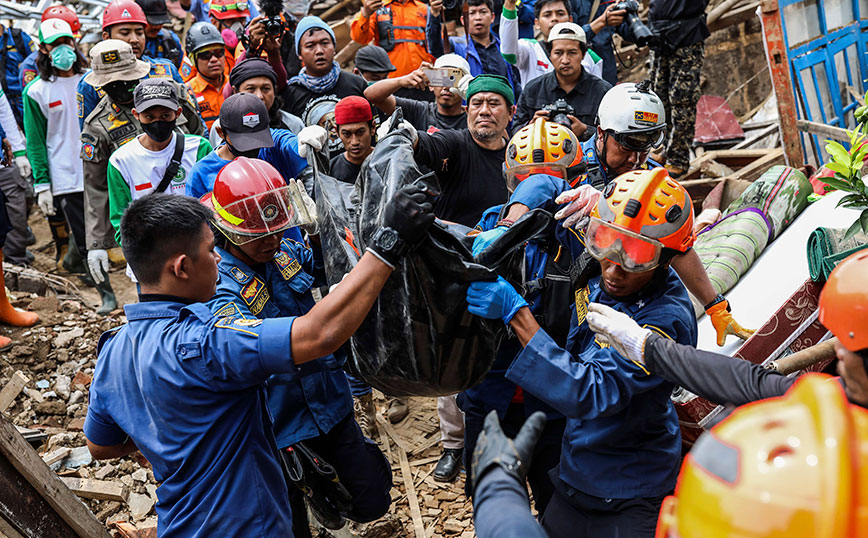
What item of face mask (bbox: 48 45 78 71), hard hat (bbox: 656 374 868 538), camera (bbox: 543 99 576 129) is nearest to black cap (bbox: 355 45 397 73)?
camera (bbox: 543 99 576 129)

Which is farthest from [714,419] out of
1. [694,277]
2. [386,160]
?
[386,160]

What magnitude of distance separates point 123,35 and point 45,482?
4.55 metres

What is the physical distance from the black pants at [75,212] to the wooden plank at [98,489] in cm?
325

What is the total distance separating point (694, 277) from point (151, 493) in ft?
11.6

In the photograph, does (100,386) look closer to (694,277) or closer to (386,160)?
(386,160)

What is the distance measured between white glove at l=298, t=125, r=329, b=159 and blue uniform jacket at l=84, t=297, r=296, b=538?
6.58 feet

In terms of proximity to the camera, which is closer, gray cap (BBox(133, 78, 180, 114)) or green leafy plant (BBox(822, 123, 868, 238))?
green leafy plant (BBox(822, 123, 868, 238))

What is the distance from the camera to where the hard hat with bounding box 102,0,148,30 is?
21.5 ft

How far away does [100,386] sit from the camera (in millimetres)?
2629

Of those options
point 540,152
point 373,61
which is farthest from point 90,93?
point 540,152

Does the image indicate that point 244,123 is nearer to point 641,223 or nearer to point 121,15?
point 121,15

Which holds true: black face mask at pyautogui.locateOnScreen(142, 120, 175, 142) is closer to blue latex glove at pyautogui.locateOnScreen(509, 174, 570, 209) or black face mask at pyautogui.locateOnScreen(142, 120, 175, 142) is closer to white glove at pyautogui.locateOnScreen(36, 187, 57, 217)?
white glove at pyautogui.locateOnScreen(36, 187, 57, 217)

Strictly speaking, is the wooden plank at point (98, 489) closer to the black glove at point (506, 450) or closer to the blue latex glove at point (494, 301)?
the blue latex glove at point (494, 301)

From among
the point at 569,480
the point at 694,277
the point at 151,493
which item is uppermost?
the point at 694,277
